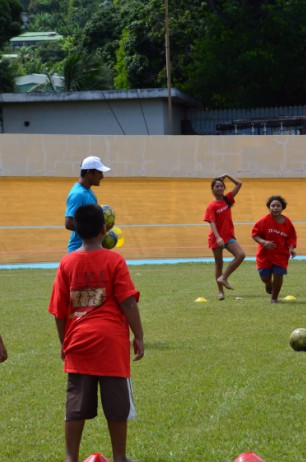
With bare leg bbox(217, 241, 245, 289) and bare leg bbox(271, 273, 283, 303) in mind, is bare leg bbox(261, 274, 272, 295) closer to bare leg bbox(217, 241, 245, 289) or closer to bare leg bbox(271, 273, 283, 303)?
bare leg bbox(271, 273, 283, 303)

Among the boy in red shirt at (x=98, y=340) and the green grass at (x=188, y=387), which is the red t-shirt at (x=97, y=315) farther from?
the green grass at (x=188, y=387)

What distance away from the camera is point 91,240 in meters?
5.09

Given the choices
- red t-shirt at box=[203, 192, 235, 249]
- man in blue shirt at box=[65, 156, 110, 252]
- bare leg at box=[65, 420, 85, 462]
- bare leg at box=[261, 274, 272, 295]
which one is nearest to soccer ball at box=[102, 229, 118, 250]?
man in blue shirt at box=[65, 156, 110, 252]

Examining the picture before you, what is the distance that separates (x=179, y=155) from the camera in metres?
29.9

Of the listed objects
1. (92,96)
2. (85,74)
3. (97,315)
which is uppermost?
(97,315)

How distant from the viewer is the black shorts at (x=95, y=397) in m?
4.97

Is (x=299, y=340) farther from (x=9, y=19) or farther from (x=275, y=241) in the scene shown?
(x=9, y=19)

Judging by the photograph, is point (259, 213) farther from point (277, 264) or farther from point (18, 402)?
point (18, 402)

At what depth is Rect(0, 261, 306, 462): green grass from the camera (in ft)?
18.4

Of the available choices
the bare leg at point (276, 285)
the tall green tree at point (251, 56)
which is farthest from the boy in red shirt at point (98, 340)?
the tall green tree at point (251, 56)

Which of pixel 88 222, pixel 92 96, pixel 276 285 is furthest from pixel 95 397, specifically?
pixel 92 96

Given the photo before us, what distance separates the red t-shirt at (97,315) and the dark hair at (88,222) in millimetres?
110

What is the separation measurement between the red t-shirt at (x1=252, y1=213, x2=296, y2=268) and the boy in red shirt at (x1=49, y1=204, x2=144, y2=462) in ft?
25.3

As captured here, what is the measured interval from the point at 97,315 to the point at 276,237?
7.91 m
